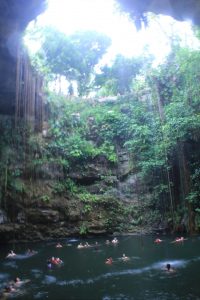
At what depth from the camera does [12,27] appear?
8977 mm

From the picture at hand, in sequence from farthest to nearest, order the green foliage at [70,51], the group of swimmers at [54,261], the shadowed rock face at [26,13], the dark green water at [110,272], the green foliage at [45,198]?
the green foliage at [70,51] < the green foliage at [45,198] < the group of swimmers at [54,261] < the dark green water at [110,272] < the shadowed rock face at [26,13]

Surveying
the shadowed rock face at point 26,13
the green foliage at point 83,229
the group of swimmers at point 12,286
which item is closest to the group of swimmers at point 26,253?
the green foliage at point 83,229

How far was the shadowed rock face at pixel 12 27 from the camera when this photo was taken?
809cm

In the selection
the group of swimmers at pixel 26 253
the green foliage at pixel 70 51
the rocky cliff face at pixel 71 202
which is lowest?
the group of swimmers at pixel 26 253

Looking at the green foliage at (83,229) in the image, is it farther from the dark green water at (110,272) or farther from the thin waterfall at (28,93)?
the thin waterfall at (28,93)

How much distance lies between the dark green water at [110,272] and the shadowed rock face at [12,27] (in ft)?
21.4

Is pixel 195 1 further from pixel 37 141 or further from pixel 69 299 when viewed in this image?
pixel 37 141

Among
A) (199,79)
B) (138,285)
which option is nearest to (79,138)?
(199,79)

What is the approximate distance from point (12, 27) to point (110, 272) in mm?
8200

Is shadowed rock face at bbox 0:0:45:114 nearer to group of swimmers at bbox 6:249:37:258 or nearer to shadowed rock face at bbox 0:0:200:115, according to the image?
shadowed rock face at bbox 0:0:200:115

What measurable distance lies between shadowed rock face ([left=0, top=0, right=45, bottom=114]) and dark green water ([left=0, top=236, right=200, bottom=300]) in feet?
21.4

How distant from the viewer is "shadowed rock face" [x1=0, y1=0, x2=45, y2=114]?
26.6ft

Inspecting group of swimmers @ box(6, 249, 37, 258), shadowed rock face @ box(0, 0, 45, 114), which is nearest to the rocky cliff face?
group of swimmers @ box(6, 249, 37, 258)

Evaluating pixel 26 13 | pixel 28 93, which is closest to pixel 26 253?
pixel 28 93
